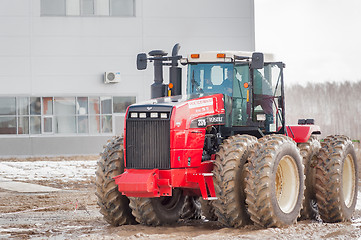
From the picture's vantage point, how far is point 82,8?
122 ft

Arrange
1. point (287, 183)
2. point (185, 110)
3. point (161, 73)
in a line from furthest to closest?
point (161, 73), point (287, 183), point (185, 110)

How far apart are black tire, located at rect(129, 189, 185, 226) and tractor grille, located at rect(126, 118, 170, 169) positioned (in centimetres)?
82

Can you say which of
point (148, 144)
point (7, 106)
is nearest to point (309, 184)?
point (148, 144)

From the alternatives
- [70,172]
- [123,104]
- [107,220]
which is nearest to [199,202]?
[107,220]

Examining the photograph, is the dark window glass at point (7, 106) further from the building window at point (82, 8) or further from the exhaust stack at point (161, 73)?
the exhaust stack at point (161, 73)

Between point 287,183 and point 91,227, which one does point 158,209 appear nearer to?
point 91,227

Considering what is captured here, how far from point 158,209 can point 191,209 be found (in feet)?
4.05

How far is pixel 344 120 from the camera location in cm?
7775

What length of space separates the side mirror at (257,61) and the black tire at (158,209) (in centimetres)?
257

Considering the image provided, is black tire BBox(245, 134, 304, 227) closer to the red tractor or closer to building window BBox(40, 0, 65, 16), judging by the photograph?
the red tractor

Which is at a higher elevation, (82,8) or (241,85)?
(82,8)

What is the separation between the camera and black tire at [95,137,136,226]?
11.0 meters

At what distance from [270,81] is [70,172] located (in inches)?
588

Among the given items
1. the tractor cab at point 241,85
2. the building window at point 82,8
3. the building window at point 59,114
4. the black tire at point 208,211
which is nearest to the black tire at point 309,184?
the tractor cab at point 241,85
